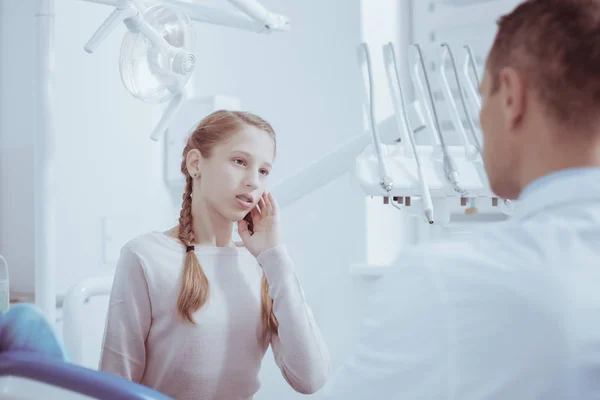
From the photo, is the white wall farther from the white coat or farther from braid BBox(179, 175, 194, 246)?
the white coat

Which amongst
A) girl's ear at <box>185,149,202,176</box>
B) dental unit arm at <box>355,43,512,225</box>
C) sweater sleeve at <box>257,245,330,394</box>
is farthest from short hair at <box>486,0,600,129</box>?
girl's ear at <box>185,149,202,176</box>

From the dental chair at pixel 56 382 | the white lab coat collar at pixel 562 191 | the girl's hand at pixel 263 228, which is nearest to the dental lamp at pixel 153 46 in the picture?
the girl's hand at pixel 263 228

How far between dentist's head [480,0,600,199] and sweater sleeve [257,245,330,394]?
19.8 inches

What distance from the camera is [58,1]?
6.77ft

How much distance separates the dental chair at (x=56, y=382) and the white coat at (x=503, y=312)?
0.22 meters

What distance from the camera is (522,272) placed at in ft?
1.84

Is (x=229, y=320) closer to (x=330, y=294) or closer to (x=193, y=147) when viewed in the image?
(x=193, y=147)

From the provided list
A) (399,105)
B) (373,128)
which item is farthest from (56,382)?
(399,105)

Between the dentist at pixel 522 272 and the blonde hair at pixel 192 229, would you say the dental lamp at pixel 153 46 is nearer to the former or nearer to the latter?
the blonde hair at pixel 192 229

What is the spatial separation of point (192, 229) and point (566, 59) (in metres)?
0.74

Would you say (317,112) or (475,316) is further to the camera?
(317,112)

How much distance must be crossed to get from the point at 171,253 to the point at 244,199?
0.50ft

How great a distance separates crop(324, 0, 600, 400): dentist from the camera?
0.54m

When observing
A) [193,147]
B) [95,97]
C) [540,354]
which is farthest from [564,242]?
[95,97]
